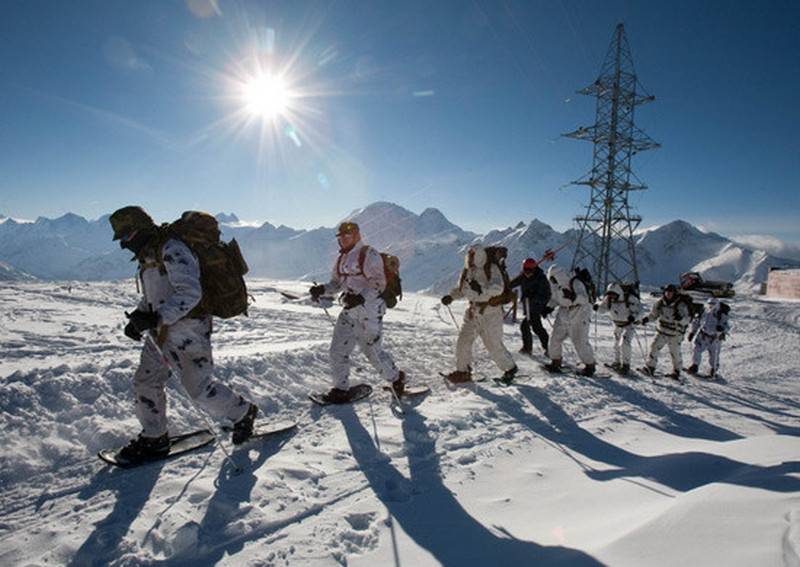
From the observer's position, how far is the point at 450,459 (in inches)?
147

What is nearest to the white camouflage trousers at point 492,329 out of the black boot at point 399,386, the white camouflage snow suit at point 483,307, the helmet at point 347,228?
→ the white camouflage snow suit at point 483,307

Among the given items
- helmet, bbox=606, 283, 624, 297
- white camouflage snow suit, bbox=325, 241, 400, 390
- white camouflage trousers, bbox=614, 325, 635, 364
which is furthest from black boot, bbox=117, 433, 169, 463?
helmet, bbox=606, 283, 624, 297

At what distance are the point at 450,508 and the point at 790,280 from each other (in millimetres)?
39018

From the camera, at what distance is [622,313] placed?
28.1 ft

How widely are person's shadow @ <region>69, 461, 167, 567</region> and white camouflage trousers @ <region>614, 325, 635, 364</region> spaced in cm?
793

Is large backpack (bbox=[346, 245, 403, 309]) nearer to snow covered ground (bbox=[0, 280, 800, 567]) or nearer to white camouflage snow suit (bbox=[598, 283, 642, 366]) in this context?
snow covered ground (bbox=[0, 280, 800, 567])

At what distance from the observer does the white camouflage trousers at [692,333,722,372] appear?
9.09 meters

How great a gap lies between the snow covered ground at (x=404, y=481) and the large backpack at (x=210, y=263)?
1.29 metres

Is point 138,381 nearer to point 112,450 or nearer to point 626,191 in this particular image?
point 112,450

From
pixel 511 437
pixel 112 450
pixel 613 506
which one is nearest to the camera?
pixel 613 506

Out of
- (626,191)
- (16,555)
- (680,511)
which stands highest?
(626,191)

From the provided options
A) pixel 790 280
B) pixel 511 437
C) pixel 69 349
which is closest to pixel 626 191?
pixel 790 280

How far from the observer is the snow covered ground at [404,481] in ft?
7.60

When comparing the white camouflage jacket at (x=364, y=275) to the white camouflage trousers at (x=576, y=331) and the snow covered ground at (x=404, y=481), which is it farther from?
the white camouflage trousers at (x=576, y=331)
